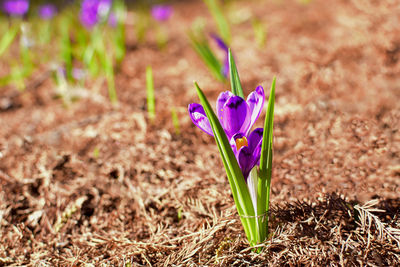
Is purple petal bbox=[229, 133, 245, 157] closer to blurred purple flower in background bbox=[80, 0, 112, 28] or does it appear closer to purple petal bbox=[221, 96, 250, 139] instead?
purple petal bbox=[221, 96, 250, 139]

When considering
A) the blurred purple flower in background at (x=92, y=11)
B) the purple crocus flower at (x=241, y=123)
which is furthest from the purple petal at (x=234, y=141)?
the blurred purple flower in background at (x=92, y=11)

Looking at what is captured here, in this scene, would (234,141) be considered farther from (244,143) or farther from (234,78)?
(234,78)

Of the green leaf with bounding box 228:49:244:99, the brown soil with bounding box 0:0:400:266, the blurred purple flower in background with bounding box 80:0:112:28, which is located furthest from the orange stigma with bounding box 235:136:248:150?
the blurred purple flower in background with bounding box 80:0:112:28

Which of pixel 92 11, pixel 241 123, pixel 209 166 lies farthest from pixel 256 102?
pixel 92 11

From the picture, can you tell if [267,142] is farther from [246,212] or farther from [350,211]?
[350,211]

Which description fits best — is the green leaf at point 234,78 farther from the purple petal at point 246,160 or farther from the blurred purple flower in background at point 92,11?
the blurred purple flower in background at point 92,11

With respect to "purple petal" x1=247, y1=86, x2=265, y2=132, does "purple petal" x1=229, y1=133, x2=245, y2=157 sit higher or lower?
lower
